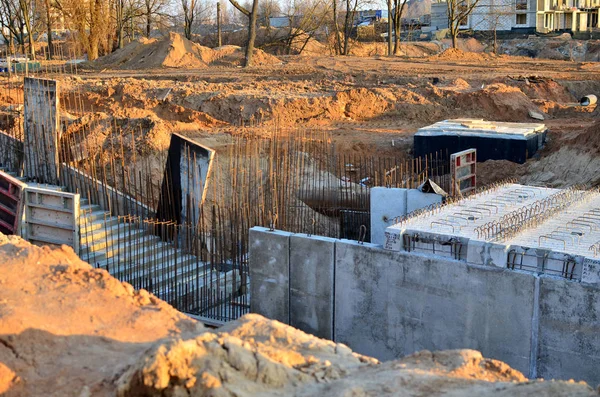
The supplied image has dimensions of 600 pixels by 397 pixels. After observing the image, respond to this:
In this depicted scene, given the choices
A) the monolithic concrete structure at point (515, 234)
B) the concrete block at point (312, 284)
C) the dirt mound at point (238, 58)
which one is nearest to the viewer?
the monolithic concrete structure at point (515, 234)

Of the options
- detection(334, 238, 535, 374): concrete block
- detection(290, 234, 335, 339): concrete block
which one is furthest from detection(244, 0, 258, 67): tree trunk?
detection(334, 238, 535, 374): concrete block

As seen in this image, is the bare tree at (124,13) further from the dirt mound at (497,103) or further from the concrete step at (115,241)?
the concrete step at (115,241)

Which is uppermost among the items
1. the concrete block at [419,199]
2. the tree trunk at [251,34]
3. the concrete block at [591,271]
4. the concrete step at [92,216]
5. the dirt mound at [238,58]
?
the tree trunk at [251,34]

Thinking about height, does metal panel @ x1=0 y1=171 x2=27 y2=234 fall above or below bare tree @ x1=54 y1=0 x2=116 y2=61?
below

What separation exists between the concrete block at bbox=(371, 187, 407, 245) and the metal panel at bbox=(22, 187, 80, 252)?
4.33 meters

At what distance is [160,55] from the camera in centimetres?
3044

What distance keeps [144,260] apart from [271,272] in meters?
2.91

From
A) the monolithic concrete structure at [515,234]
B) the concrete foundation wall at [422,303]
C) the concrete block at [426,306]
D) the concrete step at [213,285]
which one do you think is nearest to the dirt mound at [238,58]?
the concrete step at [213,285]

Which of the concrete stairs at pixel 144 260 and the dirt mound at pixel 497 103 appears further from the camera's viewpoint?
the dirt mound at pixel 497 103

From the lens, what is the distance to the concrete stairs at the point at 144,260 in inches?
426

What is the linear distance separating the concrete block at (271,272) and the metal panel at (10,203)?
14.1 ft

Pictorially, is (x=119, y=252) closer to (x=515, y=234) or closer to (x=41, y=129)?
(x=41, y=129)

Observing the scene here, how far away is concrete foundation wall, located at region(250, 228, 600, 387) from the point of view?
771 centimetres

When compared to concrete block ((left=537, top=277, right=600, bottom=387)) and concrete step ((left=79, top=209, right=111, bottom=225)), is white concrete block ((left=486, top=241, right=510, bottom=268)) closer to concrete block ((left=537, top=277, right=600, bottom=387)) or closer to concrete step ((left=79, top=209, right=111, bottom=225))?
concrete block ((left=537, top=277, right=600, bottom=387))
